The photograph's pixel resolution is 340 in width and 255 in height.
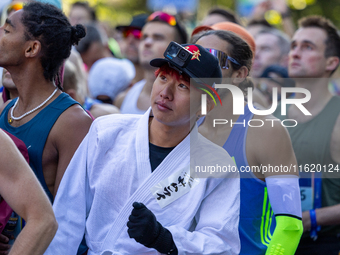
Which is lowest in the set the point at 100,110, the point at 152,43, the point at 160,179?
the point at 100,110

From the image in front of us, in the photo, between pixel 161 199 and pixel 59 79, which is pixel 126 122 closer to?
pixel 161 199

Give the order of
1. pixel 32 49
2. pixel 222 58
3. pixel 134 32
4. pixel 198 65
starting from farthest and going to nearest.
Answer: pixel 134 32
pixel 222 58
pixel 32 49
pixel 198 65

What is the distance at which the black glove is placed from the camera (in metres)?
1.75

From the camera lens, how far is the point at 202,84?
2031mm

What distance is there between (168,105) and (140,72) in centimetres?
356

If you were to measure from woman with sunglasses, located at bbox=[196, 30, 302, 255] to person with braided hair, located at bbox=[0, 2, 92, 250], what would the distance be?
0.81 meters

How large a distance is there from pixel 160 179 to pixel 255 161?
0.64 metres

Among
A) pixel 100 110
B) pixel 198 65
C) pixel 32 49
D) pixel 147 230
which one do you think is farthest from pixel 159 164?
pixel 100 110

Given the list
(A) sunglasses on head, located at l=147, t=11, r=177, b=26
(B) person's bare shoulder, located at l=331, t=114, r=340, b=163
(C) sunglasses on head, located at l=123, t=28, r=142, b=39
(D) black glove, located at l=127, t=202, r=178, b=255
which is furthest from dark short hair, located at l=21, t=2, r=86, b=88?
Result: (C) sunglasses on head, located at l=123, t=28, r=142, b=39

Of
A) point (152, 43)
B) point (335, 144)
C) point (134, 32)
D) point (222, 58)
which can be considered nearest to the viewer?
point (222, 58)

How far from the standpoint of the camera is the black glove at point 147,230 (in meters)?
1.75

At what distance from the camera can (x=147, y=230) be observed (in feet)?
5.74

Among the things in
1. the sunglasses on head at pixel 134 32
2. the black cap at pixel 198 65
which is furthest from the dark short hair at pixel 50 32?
the sunglasses on head at pixel 134 32

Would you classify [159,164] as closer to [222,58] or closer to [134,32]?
[222,58]
